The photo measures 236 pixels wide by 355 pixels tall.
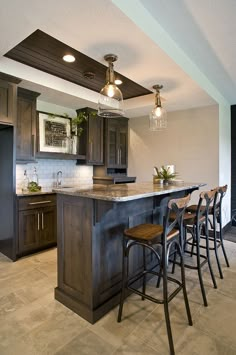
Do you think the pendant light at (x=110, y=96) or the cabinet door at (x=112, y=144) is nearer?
the pendant light at (x=110, y=96)

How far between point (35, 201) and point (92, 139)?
5.98ft

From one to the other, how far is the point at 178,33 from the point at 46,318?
311cm

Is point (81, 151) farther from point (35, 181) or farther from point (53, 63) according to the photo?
point (53, 63)

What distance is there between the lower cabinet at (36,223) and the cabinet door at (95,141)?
4.43 ft

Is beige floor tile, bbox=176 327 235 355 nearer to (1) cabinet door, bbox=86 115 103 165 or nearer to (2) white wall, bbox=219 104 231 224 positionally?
(2) white wall, bbox=219 104 231 224

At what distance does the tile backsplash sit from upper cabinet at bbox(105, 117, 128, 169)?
0.55m

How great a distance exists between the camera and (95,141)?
4.63 m

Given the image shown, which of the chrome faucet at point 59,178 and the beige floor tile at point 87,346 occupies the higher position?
the chrome faucet at point 59,178

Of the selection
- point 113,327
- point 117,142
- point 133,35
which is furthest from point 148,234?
point 117,142

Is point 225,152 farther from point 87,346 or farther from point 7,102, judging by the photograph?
point 87,346

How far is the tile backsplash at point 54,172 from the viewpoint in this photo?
3.79 meters

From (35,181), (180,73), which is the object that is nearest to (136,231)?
(180,73)

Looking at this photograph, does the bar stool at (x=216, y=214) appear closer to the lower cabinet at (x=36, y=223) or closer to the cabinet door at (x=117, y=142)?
the lower cabinet at (x=36, y=223)

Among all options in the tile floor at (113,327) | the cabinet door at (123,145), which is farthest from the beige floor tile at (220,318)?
the cabinet door at (123,145)
